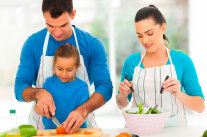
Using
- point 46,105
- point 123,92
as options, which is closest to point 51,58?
point 46,105

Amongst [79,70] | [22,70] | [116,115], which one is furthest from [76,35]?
[116,115]

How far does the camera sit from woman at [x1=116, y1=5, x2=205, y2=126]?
1894 millimetres

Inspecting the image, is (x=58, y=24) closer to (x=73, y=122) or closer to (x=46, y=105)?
(x=46, y=105)

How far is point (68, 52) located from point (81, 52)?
0.16 meters

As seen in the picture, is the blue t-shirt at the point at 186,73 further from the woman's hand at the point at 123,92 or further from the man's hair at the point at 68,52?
the man's hair at the point at 68,52

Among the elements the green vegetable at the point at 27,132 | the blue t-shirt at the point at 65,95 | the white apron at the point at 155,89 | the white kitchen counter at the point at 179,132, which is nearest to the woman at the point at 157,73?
the white apron at the point at 155,89

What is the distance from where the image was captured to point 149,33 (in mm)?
1893

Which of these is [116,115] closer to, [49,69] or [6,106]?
[6,106]

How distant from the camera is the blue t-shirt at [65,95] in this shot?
2.00 meters

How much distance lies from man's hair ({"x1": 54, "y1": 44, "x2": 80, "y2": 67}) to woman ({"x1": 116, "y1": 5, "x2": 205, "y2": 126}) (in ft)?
1.13

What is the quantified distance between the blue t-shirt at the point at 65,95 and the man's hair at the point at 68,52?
5.8 inches

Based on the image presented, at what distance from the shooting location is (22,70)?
2084mm

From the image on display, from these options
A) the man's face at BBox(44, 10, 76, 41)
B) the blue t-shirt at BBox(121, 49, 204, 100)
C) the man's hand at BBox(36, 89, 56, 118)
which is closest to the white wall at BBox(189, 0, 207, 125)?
the blue t-shirt at BBox(121, 49, 204, 100)

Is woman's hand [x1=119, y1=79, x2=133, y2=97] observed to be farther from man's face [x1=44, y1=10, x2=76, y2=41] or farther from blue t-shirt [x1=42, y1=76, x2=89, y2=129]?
man's face [x1=44, y1=10, x2=76, y2=41]
